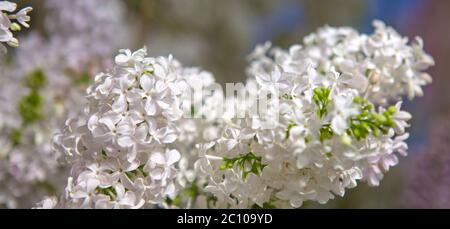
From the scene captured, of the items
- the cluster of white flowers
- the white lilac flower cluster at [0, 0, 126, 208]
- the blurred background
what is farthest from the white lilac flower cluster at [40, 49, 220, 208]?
the blurred background

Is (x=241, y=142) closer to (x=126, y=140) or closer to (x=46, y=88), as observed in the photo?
(x=126, y=140)

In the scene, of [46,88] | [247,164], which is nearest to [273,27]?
[46,88]

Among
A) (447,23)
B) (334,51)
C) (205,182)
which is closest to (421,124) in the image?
(447,23)

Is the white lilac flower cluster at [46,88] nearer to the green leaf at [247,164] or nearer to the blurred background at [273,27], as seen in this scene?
the green leaf at [247,164]

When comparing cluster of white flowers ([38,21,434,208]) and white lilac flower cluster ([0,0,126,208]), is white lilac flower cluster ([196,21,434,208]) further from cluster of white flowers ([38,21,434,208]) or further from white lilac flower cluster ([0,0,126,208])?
white lilac flower cluster ([0,0,126,208])

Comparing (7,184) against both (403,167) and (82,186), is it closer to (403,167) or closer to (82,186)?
(82,186)
